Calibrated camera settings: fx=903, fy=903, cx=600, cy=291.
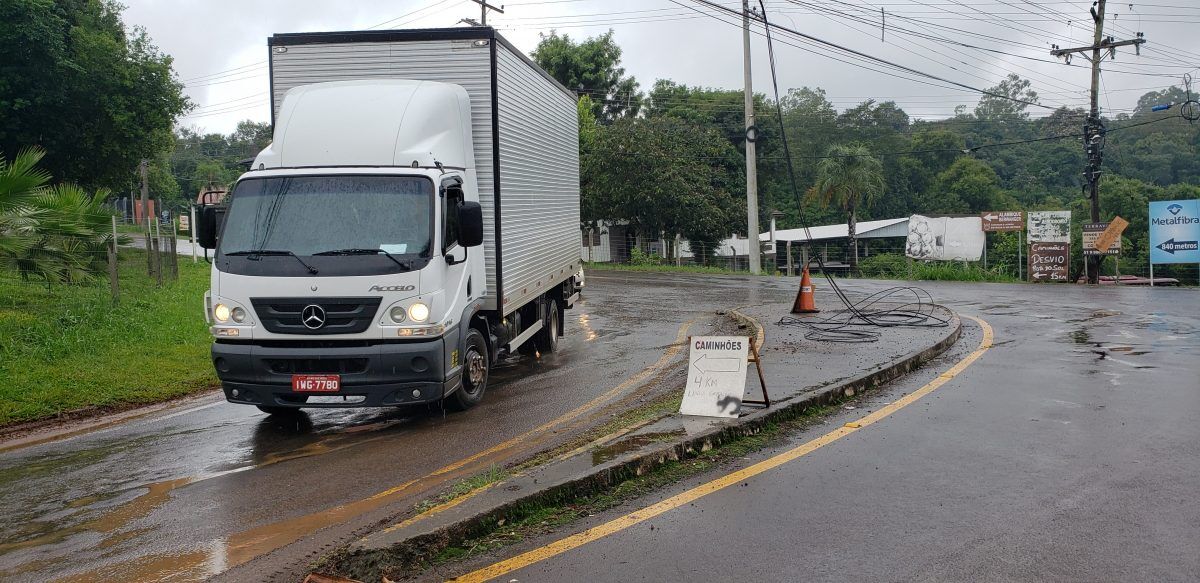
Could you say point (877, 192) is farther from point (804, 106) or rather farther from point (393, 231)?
point (393, 231)

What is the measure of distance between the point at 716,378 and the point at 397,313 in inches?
107

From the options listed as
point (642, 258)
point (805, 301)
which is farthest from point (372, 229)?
point (642, 258)

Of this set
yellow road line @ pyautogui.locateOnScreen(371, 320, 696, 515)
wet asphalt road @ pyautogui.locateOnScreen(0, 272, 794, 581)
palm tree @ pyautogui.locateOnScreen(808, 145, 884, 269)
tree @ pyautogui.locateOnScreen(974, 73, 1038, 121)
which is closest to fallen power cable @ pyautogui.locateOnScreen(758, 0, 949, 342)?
yellow road line @ pyautogui.locateOnScreen(371, 320, 696, 515)

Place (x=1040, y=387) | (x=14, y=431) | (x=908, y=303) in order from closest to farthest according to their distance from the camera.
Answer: (x=14, y=431) → (x=1040, y=387) → (x=908, y=303)

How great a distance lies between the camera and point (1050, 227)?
96.1 ft

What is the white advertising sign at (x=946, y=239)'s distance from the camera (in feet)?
110

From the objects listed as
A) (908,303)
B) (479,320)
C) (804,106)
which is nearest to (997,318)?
(908,303)

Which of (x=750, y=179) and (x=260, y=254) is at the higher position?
(x=750, y=179)

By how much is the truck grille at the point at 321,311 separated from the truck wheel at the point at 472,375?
1.26 meters

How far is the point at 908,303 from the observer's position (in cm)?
1911

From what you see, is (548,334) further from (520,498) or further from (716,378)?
(520,498)

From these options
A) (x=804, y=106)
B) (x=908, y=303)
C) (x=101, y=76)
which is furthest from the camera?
(x=804, y=106)

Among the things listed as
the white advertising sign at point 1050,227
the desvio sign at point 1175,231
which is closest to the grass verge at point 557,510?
the desvio sign at point 1175,231

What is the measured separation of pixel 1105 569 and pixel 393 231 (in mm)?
5763
